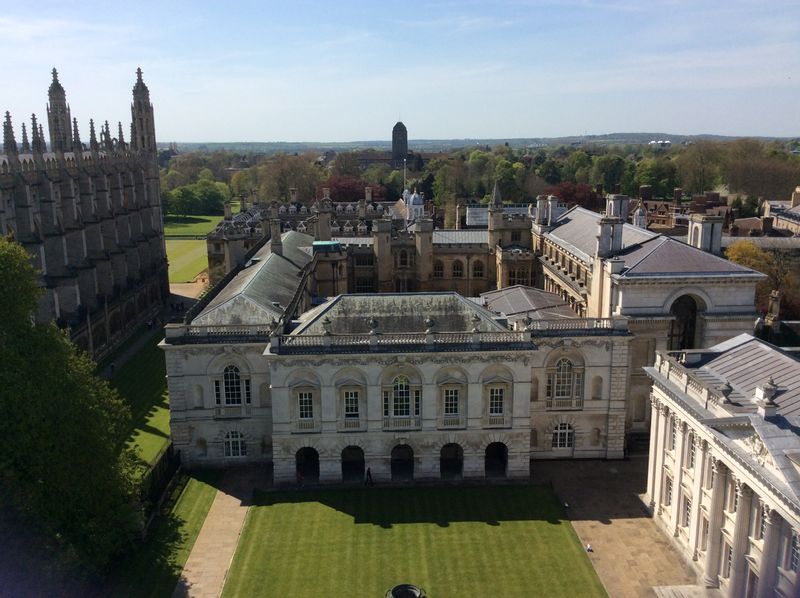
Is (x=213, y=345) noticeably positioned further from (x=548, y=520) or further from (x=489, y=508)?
(x=548, y=520)

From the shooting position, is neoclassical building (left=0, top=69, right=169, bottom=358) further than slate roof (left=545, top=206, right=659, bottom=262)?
Yes

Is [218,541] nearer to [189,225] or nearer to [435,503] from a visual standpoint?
[435,503]

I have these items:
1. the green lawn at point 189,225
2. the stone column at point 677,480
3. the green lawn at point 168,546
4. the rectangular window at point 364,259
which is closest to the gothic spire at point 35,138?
the rectangular window at point 364,259

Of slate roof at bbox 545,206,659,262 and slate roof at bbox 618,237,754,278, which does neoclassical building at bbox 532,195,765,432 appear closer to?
slate roof at bbox 618,237,754,278

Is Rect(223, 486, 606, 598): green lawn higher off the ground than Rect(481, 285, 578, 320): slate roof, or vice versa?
Rect(481, 285, 578, 320): slate roof

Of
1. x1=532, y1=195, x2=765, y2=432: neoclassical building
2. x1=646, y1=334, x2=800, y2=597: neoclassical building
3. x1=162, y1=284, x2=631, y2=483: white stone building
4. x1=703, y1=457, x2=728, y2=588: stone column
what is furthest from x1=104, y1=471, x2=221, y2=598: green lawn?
x1=532, y1=195, x2=765, y2=432: neoclassical building

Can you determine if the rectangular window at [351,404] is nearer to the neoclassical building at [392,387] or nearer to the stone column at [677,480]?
the neoclassical building at [392,387]
